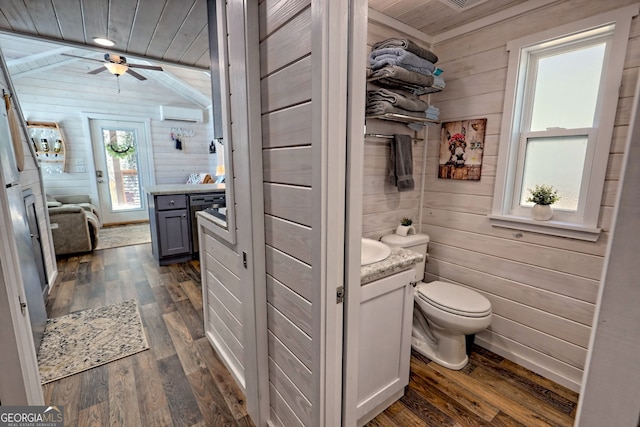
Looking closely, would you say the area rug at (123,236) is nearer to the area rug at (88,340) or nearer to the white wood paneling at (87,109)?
the white wood paneling at (87,109)

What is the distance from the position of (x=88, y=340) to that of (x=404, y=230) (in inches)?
97.4

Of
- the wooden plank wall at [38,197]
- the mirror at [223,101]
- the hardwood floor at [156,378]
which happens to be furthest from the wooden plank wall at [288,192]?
the wooden plank wall at [38,197]

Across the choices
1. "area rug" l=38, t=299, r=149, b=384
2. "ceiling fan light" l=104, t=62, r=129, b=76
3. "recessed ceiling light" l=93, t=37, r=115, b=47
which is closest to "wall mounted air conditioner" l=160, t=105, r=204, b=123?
"ceiling fan light" l=104, t=62, r=129, b=76

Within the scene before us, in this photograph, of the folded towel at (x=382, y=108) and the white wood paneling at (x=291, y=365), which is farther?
the folded towel at (x=382, y=108)

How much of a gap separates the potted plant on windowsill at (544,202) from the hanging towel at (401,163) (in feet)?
2.47

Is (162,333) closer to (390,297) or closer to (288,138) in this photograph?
(390,297)

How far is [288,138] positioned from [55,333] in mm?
2545

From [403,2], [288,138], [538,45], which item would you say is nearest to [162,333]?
[288,138]

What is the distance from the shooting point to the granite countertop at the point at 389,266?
134cm

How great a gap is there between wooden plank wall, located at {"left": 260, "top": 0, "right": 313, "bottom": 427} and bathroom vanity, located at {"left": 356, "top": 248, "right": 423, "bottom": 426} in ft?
1.18

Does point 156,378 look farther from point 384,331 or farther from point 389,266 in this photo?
point 389,266

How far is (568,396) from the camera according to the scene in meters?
1.71

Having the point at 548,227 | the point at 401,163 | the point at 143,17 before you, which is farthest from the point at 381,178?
the point at 143,17

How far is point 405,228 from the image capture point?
2.22 m
